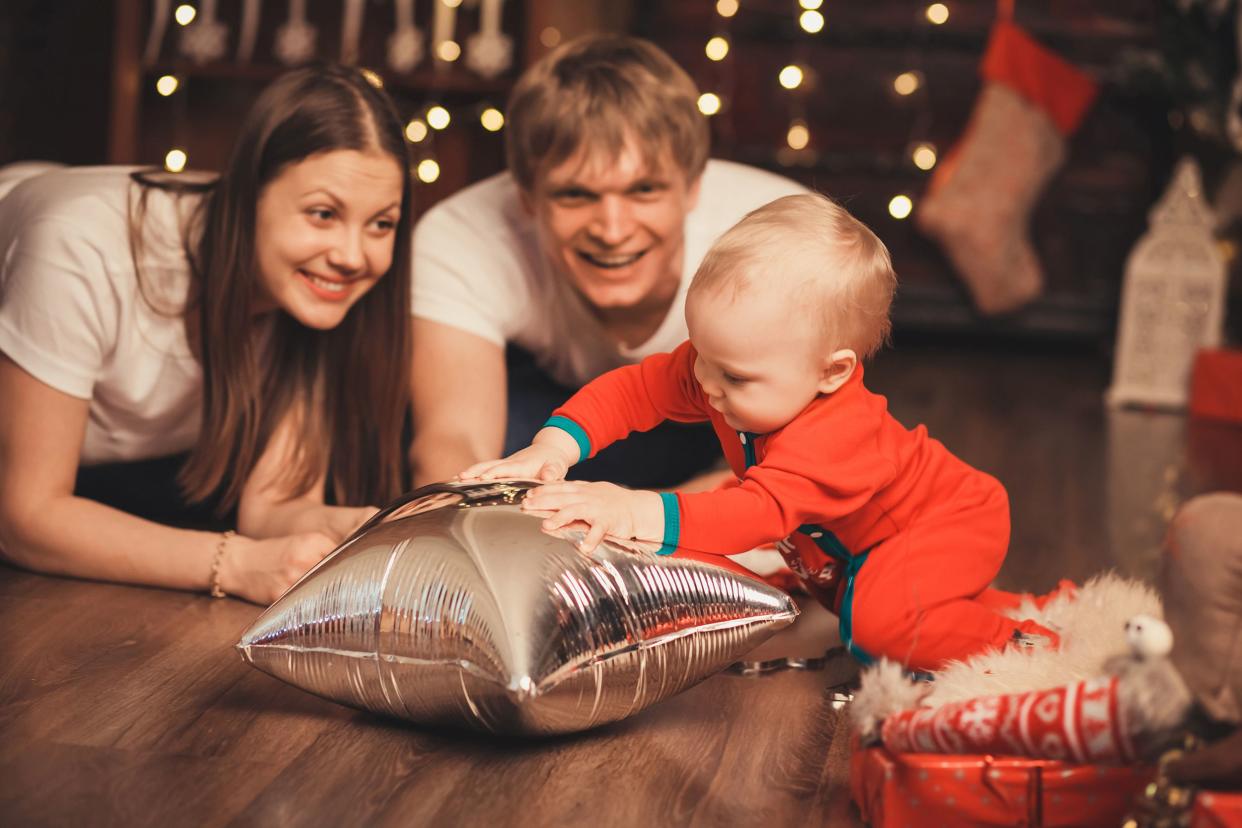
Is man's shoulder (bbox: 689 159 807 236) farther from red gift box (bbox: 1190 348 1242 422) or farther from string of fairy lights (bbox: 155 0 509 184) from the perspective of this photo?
red gift box (bbox: 1190 348 1242 422)

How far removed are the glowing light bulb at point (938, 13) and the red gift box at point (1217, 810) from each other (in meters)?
3.65

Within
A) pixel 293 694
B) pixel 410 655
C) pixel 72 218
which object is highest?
pixel 72 218

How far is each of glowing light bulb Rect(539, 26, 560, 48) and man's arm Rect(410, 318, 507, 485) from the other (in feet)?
5.24

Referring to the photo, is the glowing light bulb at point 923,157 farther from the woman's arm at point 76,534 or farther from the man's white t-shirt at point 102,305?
the woman's arm at point 76,534

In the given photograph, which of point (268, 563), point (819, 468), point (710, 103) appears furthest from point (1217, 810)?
point (710, 103)

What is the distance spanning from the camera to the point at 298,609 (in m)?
1.33

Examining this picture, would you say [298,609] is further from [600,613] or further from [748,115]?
[748,115]

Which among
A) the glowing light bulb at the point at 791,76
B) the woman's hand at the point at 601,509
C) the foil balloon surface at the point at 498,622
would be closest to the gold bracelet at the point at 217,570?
the foil balloon surface at the point at 498,622

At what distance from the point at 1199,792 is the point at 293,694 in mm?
884

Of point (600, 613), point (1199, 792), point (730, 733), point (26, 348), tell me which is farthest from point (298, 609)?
point (1199, 792)

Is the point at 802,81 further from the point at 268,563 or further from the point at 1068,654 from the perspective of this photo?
the point at 1068,654

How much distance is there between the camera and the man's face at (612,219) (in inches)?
75.1

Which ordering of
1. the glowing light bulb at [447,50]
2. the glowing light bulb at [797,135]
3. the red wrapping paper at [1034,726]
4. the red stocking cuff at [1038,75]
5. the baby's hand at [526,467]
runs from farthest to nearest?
1. the glowing light bulb at [797,135]
2. the red stocking cuff at [1038,75]
3. the glowing light bulb at [447,50]
4. the baby's hand at [526,467]
5. the red wrapping paper at [1034,726]

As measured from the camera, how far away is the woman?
174 cm
